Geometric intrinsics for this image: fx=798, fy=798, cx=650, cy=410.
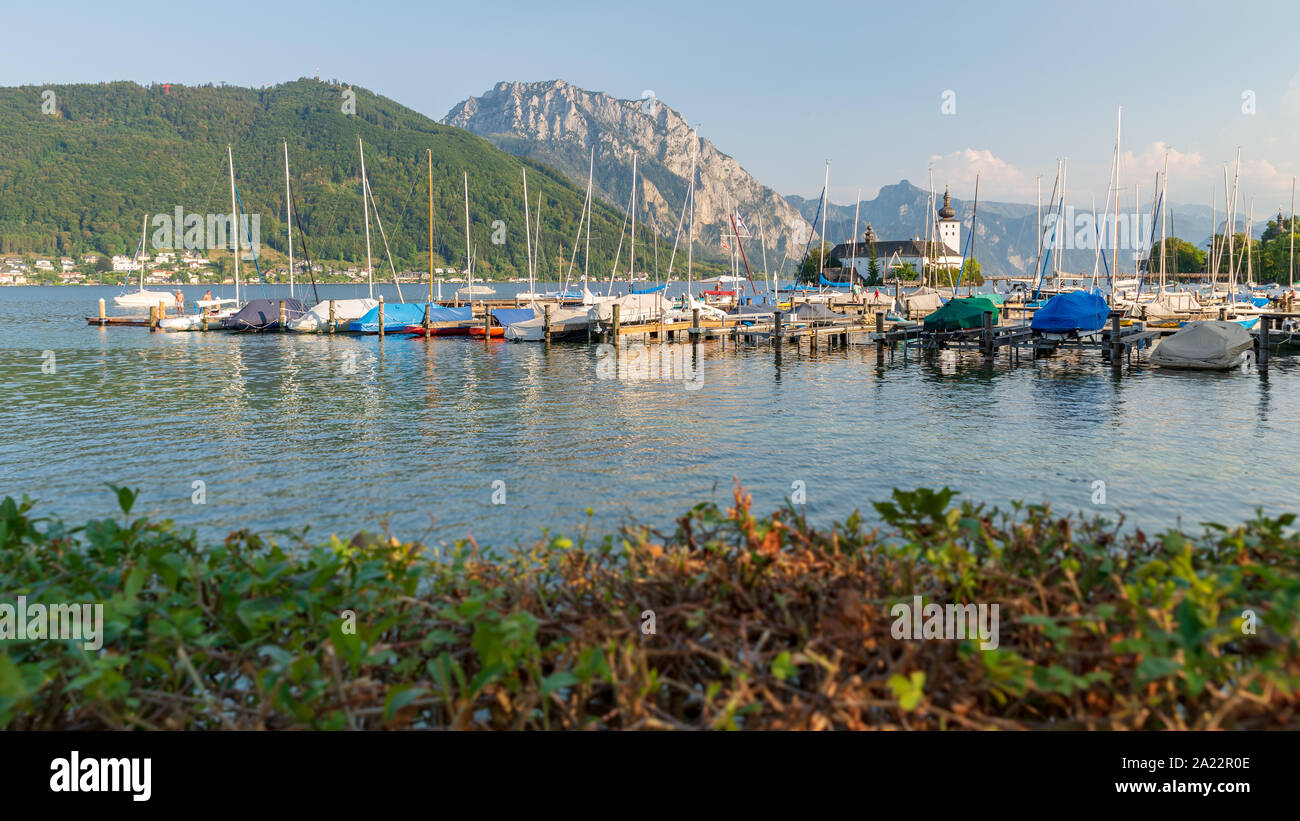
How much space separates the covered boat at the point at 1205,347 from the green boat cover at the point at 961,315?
425 inches

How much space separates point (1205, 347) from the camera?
3719 cm

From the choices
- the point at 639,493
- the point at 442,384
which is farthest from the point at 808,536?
the point at 442,384

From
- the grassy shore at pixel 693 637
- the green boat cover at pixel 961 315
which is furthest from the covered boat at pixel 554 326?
the grassy shore at pixel 693 637

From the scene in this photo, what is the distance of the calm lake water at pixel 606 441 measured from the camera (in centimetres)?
1609

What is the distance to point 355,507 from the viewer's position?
15898mm

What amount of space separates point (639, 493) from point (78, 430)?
62.2 ft

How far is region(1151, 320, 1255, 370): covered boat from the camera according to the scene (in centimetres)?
3694

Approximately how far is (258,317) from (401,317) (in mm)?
13749

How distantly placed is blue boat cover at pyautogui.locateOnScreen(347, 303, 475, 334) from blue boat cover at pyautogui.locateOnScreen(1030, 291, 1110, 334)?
4110 cm

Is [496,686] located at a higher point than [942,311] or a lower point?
lower

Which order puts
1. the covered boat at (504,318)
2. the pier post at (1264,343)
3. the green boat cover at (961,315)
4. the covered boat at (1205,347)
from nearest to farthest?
the pier post at (1264,343), the covered boat at (1205,347), the green boat cover at (961,315), the covered boat at (504,318)

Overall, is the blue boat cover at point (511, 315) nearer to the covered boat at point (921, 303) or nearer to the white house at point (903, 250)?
the covered boat at point (921, 303)

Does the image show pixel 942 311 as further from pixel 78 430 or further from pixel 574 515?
pixel 78 430

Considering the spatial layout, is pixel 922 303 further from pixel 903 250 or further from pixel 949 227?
pixel 949 227
